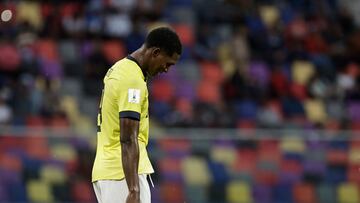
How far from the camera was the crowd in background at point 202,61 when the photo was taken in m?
15.6

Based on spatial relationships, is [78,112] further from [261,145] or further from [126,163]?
[126,163]

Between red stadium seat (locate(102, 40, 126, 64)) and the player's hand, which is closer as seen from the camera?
the player's hand

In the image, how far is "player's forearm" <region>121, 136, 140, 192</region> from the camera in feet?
24.0

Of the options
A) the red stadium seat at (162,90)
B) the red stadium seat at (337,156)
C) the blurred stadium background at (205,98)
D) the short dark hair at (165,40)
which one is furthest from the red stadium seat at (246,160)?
the short dark hair at (165,40)

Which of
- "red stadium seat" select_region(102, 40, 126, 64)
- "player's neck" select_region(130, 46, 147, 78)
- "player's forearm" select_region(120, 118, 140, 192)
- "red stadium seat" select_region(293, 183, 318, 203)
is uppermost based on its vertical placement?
"red stadium seat" select_region(102, 40, 126, 64)

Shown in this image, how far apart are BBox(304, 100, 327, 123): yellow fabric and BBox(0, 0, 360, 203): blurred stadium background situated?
2 cm

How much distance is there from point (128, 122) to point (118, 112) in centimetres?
27

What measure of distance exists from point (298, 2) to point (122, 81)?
12.8 m

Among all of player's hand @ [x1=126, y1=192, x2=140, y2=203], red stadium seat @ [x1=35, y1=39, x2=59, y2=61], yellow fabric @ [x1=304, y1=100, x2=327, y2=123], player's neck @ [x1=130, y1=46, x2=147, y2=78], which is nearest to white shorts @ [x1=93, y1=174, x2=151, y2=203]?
player's hand @ [x1=126, y1=192, x2=140, y2=203]

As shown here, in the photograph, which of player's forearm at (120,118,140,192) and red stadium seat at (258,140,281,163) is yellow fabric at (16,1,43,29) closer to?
red stadium seat at (258,140,281,163)

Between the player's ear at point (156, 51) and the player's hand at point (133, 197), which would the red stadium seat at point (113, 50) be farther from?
the player's hand at point (133, 197)

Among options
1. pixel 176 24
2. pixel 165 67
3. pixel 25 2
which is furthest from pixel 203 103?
pixel 165 67

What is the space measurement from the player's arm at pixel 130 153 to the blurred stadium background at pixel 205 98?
265 inches

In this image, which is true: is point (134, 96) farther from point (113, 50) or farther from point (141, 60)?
point (113, 50)
